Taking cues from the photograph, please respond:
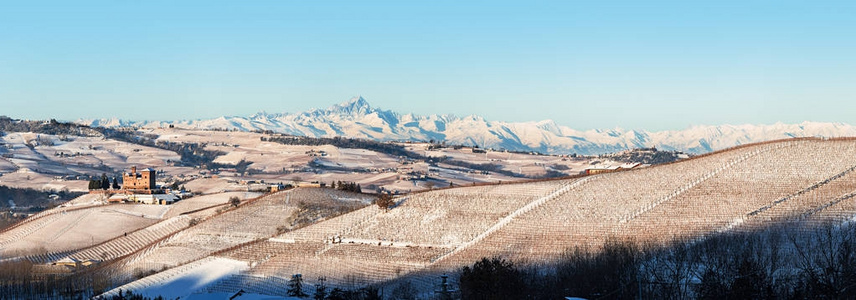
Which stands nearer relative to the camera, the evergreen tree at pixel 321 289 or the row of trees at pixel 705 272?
the row of trees at pixel 705 272

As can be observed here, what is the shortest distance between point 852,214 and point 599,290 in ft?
84.9

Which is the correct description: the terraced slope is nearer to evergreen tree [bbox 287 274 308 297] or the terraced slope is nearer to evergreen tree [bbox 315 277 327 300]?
evergreen tree [bbox 315 277 327 300]

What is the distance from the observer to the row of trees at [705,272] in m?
71.6

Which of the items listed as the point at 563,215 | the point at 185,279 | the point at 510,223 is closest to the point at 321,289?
the point at 185,279

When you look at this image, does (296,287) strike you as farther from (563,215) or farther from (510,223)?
(563,215)

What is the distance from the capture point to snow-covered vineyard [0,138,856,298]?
94.9 m

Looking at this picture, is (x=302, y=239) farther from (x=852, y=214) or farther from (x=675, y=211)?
(x=852, y=214)

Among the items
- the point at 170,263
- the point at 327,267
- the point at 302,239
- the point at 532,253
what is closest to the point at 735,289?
the point at 532,253

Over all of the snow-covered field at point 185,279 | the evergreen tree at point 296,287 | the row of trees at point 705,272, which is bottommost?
the snow-covered field at point 185,279

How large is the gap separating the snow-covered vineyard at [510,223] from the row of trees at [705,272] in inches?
177

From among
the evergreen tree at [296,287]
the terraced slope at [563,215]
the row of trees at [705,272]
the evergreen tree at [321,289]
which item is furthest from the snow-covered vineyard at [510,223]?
the row of trees at [705,272]

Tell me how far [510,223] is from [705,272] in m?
31.2

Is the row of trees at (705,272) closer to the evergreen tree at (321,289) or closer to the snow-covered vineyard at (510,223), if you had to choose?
the snow-covered vineyard at (510,223)

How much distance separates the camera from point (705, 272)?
7688cm
